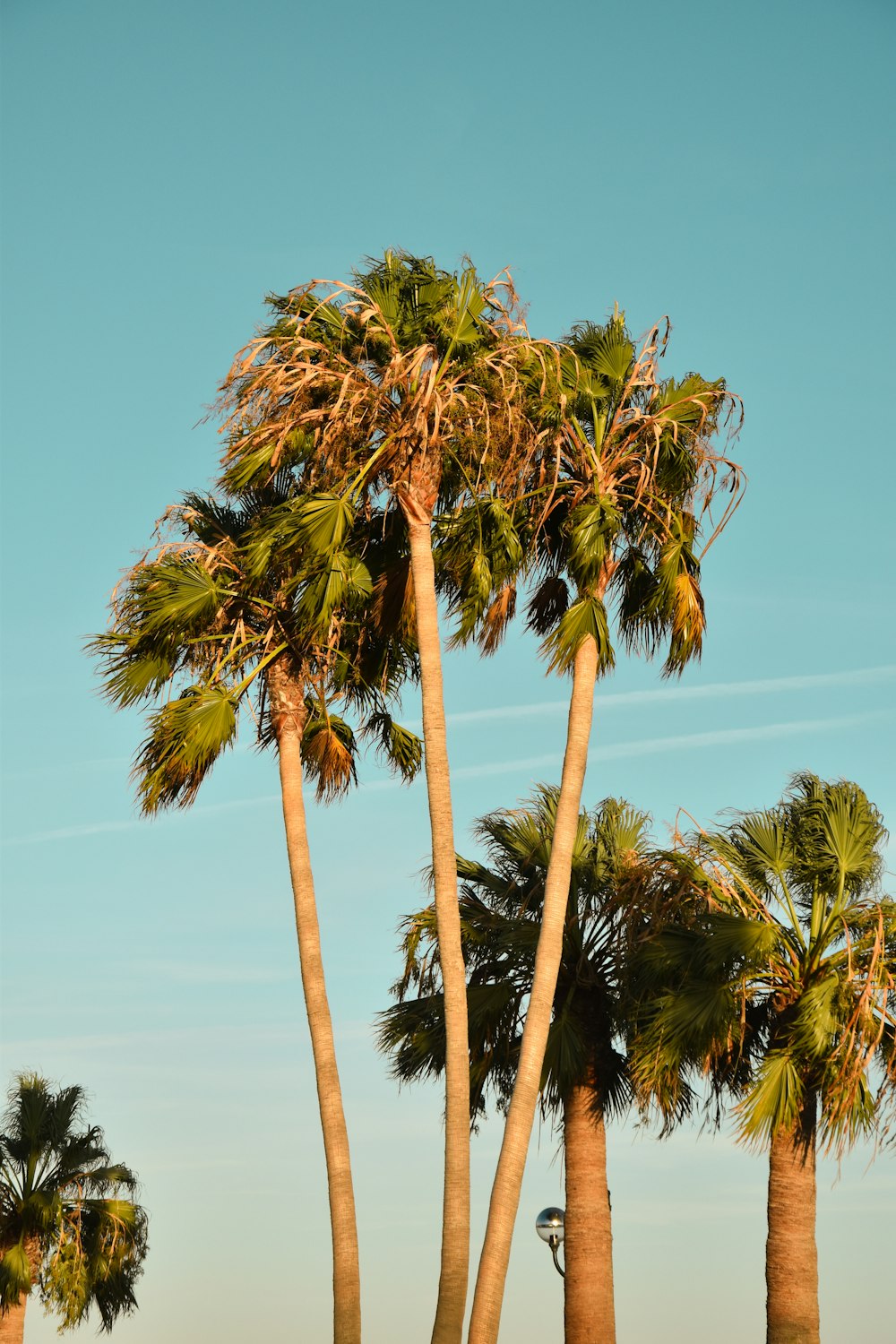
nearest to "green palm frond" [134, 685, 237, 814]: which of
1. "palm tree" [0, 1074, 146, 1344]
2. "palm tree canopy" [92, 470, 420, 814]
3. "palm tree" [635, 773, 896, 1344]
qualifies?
"palm tree canopy" [92, 470, 420, 814]

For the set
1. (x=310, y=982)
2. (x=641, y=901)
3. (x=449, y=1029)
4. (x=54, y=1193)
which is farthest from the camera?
(x=54, y=1193)

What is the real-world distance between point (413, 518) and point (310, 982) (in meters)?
5.14

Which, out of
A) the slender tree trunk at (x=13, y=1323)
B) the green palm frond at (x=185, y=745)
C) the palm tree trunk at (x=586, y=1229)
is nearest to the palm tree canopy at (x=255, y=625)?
the green palm frond at (x=185, y=745)

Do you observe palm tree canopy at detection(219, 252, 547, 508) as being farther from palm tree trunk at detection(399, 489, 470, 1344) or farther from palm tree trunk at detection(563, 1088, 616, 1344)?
palm tree trunk at detection(563, 1088, 616, 1344)

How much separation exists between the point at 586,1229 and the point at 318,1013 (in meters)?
5.59

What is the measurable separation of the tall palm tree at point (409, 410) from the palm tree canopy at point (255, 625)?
1.86 feet

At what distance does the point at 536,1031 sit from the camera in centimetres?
1603

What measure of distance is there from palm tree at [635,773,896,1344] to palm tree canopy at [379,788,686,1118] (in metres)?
1.20

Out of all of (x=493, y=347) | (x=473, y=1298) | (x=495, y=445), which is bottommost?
(x=473, y=1298)

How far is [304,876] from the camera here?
17562mm

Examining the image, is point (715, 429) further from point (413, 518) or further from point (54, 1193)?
point (54, 1193)

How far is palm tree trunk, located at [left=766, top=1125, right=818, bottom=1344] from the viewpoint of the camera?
59.5 feet

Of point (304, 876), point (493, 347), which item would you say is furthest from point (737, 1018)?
point (493, 347)

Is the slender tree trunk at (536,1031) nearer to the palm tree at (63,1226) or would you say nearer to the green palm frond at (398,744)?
the green palm frond at (398,744)
